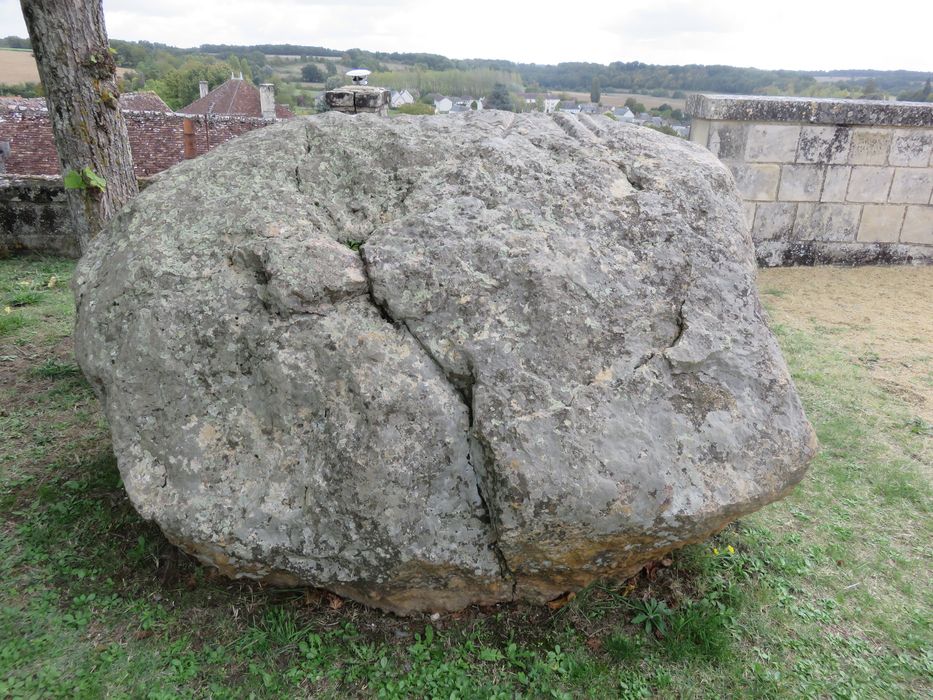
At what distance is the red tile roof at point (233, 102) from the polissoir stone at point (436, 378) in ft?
108

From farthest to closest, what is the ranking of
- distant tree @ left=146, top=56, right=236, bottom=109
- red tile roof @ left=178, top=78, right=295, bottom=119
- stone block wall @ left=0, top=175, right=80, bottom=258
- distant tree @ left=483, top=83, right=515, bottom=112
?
distant tree @ left=146, top=56, right=236, bottom=109 < red tile roof @ left=178, top=78, right=295, bottom=119 < distant tree @ left=483, top=83, right=515, bottom=112 < stone block wall @ left=0, top=175, right=80, bottom=258

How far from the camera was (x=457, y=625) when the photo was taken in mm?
2309

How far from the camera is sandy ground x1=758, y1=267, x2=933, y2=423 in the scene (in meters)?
4.70

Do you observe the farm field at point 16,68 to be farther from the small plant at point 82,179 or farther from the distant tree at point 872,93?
the small plant at point 82,179

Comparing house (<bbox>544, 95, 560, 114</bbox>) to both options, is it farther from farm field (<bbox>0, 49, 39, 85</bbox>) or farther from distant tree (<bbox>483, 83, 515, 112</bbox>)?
farm field (<bbox>0, 49, 39, 85</bbox>)

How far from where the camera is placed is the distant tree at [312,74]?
2621 inches

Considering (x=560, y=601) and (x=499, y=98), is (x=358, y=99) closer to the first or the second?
(x=560, y=601)

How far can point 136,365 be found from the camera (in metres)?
2.21

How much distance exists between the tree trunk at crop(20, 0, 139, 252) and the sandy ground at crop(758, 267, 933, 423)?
5.06 meters

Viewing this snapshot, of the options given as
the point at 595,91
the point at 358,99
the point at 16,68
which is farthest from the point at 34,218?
the point at 16,68

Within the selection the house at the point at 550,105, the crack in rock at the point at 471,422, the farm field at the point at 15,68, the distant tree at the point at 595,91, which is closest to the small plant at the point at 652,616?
the crack in rock at the point at 471,422

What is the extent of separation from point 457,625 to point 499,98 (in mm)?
34539

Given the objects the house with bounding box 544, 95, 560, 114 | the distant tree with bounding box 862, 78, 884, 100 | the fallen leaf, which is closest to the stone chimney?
the house with bounding box 544, 95, 560, 114

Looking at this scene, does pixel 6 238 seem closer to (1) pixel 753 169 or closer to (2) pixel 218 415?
(2) pixel 218 415
